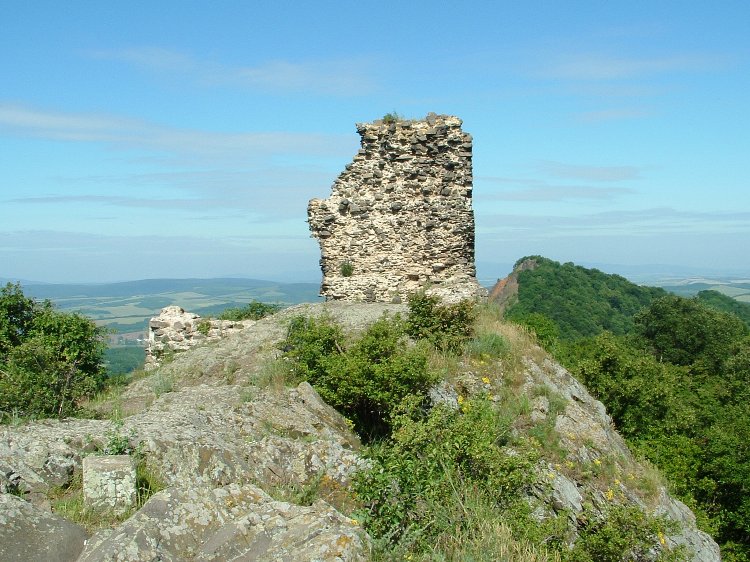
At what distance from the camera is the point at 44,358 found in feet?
31.2

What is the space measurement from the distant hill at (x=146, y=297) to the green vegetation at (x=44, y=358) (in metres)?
65.1

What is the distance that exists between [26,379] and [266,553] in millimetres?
5697

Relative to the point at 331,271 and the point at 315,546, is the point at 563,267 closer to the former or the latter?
the point at 331,271

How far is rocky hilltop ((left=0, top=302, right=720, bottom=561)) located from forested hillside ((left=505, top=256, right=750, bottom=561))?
4389 millimetres

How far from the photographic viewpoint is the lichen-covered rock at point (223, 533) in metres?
4.21

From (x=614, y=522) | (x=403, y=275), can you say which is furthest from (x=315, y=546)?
(x=403, y=275)

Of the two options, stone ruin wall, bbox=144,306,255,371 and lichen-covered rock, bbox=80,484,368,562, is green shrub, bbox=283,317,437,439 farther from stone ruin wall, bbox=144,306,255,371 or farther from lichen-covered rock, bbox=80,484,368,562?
stone ruin wall, bbox=144,306,255,371

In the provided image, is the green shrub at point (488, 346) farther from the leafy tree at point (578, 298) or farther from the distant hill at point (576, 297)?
the distant hill at point (576, 297)

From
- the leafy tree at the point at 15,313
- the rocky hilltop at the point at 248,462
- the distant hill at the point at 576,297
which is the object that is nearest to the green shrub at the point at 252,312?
the rocky hilltop at the point at 248,462

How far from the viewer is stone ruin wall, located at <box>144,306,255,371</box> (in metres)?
16.0

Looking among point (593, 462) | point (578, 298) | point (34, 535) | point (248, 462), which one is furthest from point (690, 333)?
point (34, 535)

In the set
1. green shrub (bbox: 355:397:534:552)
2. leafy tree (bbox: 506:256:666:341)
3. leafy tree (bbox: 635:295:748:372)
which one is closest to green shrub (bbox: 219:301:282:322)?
green shrub (bbox: 355:397:534:552)

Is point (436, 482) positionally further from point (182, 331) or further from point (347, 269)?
point (182, 331)

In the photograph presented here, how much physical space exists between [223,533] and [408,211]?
41.5 feet
